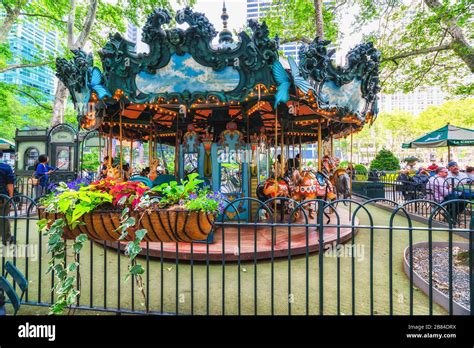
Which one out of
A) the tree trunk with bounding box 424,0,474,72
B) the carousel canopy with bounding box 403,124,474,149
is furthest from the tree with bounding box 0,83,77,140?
the carousel canopy with bounding box 403,124,474,149

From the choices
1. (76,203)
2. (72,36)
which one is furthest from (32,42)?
(76,203)

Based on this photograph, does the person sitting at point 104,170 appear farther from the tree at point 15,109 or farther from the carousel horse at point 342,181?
the tree at point 15,109

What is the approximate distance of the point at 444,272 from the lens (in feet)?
14.0

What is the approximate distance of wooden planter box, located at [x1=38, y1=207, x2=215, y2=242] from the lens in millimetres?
2523

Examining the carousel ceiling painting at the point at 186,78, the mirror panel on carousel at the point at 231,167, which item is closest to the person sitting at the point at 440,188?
the mirror panel on carousel at the point at 231,167

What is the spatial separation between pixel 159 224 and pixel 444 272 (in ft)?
15.2

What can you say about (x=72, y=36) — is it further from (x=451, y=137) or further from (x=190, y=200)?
(x=451, y=137)

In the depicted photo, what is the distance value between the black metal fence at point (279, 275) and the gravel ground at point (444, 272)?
0.05 ft

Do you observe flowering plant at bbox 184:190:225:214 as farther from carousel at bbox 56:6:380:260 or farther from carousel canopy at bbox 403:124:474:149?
carousel canopy at bbox 403:124:474:149

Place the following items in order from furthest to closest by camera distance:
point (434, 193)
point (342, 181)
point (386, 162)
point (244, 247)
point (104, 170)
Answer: point (386, 162), point (342, 181), point (104, 170), point (434, 193), point (244, 247)

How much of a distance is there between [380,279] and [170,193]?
11.4 feet

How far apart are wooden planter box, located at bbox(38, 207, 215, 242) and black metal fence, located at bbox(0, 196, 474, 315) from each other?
8.4 inches

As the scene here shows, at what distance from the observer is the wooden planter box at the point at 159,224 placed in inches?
99.3
